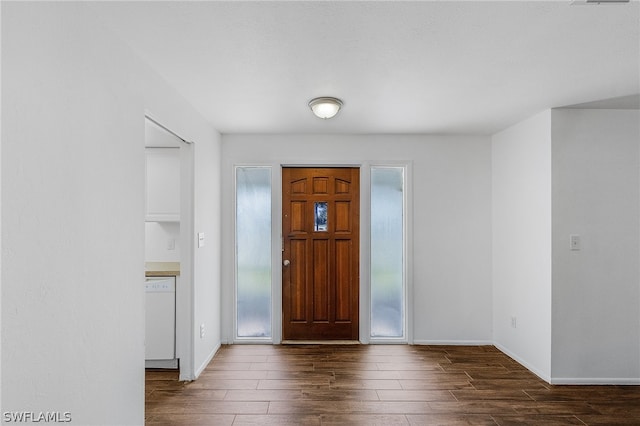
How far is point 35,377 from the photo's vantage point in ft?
4.35

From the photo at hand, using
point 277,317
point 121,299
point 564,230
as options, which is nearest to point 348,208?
point 277,317

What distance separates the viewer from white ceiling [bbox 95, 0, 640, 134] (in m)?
1.65

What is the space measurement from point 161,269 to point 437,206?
305 centimetres

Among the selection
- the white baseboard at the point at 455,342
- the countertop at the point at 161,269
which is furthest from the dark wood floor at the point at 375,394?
the countertop at the point at 161,269

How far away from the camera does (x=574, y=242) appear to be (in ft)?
10.3

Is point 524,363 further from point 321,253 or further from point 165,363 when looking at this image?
point 165,363

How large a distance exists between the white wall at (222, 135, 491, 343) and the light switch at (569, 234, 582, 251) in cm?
104

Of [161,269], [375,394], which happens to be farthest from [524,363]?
[161,269]

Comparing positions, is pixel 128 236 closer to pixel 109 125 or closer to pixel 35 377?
pixel 109 125

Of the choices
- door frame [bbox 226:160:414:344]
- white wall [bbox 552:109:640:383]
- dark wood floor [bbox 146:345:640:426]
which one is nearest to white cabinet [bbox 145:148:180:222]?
door frame [bbox 226:160:414:344]

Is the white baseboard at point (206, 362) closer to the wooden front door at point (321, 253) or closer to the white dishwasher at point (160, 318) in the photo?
the white dishwasher at point (160, 318)

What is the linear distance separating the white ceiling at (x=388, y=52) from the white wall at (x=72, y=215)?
300mm

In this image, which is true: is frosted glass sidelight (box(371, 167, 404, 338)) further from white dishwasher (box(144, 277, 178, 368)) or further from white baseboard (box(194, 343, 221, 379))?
white dishwasher (box(144, 277, 178, 368))

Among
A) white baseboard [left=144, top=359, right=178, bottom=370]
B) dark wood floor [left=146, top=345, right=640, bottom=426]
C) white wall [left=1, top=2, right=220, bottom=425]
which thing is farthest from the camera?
white baseboard [left=144, top=359, right=178, bottom=370]
